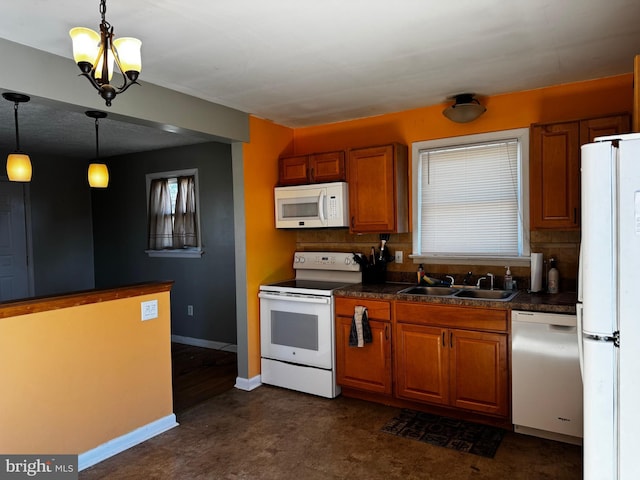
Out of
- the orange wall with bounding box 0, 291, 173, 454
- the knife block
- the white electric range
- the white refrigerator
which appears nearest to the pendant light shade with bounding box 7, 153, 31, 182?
the orange wall with bounding box 0, 291, 173, 454

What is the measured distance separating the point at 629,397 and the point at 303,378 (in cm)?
268

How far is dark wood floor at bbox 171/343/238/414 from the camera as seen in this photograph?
380cm

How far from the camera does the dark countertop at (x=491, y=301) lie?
9.20 ft

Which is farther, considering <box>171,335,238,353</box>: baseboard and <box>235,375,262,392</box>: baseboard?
<box>171,335,238,353</box>: baseboard

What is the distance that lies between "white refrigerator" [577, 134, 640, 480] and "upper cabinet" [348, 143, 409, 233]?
7.31 feet

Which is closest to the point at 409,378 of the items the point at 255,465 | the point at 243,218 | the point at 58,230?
the point at 255,465

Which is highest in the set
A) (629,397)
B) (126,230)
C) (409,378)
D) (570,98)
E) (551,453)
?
(570,98)

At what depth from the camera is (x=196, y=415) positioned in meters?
3.42

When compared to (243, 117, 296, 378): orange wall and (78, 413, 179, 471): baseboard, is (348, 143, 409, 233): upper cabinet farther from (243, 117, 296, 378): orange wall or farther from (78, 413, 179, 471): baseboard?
(78, 413, 179, 471): baseboard

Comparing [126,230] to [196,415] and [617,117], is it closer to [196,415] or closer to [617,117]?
[196,415]

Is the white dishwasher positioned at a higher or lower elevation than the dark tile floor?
higher

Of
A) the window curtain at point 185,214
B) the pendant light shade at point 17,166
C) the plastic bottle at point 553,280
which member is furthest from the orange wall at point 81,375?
the plastic bottle at point 553,280

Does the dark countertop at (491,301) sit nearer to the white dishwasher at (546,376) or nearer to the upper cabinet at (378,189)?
the white dishwasher at (546,376)

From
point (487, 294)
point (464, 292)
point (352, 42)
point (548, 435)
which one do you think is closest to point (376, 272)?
point (464, 292)
